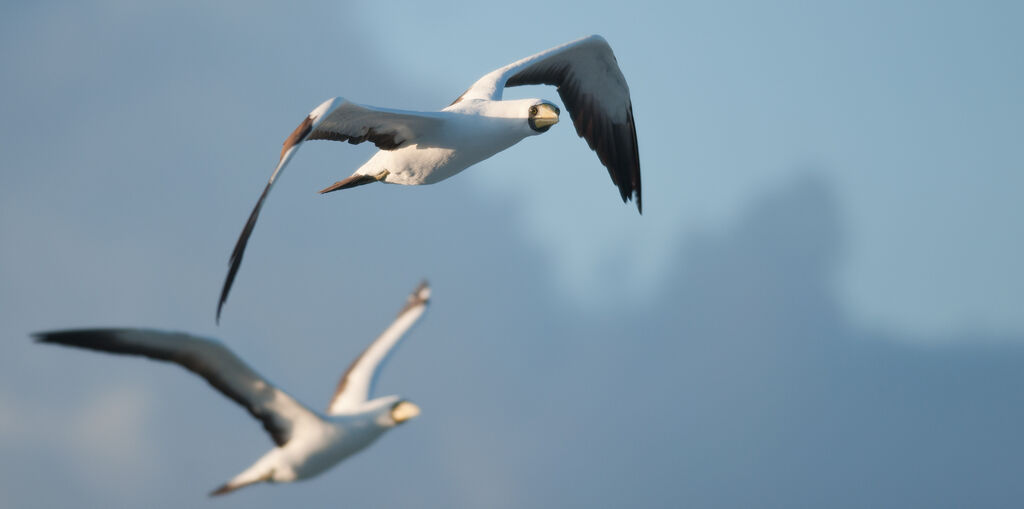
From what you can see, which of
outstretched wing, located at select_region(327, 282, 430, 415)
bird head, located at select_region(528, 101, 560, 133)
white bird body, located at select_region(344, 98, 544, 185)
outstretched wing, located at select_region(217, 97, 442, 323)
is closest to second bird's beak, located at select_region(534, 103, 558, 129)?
bird head, located at select_region(528, 101, 560, 133)

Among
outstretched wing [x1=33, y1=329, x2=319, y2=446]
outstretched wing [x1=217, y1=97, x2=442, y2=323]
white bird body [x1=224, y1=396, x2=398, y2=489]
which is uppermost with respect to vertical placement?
outstretched wing [x1=217, y1=97, x2=442, y2=323]

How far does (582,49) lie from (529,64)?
3.08ft

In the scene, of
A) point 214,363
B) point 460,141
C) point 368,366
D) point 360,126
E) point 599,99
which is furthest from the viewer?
point 599,99

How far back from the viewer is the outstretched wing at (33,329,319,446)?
733 centimetres

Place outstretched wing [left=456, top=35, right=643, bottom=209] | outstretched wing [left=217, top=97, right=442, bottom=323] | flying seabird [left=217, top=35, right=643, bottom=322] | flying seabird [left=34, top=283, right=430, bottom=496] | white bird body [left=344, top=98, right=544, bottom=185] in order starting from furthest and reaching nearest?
outstretched wing [left=456, top=35, right=643, bottom=209], white bird body [left=344, top=98, right=544, bottom=185], flying seabird [left=217, top=35, right=643, bottom=322], outstretched wing [left=217, top=97, right=442, bottom=323], flying seabird [left=34, top=283, right=430, bottom=496]

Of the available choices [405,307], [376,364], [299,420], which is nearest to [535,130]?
[405,307]

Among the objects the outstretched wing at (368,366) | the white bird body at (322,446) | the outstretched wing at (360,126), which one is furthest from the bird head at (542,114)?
the white bird body at (322,446)

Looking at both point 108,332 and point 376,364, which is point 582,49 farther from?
point 108,332

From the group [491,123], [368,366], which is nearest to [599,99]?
[491,123]

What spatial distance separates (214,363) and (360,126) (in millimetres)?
4743

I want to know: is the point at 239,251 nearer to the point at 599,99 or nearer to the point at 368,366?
the point at 368,366

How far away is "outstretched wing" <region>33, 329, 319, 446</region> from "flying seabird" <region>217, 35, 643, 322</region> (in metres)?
1.71

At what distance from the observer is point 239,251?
8.97 m

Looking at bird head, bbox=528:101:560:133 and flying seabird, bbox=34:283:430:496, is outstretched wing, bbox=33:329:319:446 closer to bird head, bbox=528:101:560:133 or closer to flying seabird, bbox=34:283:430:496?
flying seabird, bbox=34:283:430:496
